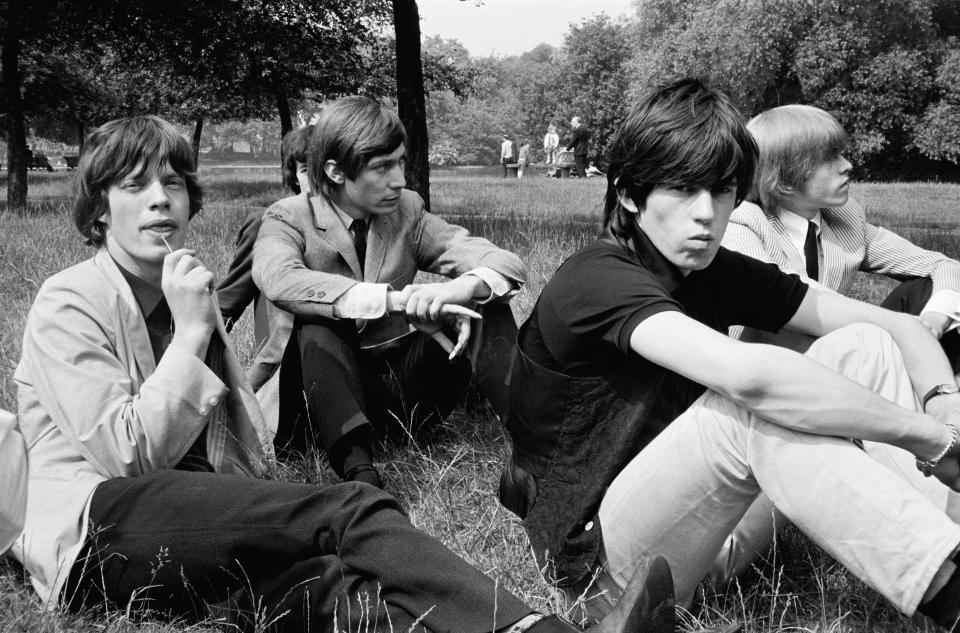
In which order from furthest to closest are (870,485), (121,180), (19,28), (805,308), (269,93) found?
(269,93) < (19,28) < (805,308) < (121,180) < (870,485)

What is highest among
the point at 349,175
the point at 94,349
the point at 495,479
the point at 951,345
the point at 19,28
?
the point at 19,28

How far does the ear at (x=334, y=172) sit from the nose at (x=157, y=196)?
1049mm

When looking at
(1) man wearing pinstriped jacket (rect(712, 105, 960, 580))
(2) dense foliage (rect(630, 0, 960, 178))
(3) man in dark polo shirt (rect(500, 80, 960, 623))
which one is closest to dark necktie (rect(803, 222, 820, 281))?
(1) man wearing pinstriped jacket (rect(712, 105, 960, 580))

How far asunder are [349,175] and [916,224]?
12.9m

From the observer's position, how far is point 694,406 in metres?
2.20

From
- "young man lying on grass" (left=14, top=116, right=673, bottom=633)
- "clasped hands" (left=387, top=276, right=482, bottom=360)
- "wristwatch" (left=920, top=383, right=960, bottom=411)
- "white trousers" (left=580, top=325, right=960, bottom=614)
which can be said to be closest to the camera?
"white trousers" (left=580, top=325, right=960, bottom=614)

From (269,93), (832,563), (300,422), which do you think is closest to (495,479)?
(300,422)

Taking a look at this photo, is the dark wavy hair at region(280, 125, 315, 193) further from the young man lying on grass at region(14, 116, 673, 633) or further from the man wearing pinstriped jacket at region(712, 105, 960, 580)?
the man wearing pinstriped jacket at region(712, 105, 960, 580)

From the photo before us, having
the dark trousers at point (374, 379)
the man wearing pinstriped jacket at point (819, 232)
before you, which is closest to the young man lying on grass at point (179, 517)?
the dark trousers at point (374, 379)

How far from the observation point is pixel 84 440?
2.35 m

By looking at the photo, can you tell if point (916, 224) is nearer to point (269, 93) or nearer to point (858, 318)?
point (269, 93)

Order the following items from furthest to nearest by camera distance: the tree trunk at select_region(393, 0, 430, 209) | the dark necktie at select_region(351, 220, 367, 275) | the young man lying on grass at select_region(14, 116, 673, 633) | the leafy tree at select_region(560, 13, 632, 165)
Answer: the leafy tree at select_region(560, 13, 632, 165)
the tree trunk at select_region(393, 0, 430, 209)
the dark necktie at select_region(351, 220, 367, 275)
the young man lying on grass at select_region(14, 116, 673, 633)

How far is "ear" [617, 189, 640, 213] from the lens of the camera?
102 inches

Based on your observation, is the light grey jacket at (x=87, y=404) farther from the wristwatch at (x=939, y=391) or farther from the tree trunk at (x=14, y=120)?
the tree trunk at (x=14, y=120)
